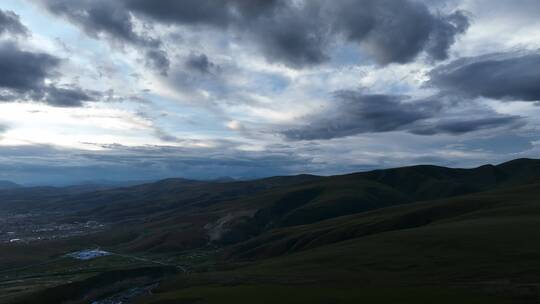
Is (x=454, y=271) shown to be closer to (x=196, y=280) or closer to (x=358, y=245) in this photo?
(x=358, y=245)

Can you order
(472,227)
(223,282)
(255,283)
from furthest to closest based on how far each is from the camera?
(472,227), (223,282), (255,283)

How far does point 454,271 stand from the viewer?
12244 cm

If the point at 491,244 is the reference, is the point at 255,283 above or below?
below

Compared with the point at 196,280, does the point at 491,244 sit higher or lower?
higher

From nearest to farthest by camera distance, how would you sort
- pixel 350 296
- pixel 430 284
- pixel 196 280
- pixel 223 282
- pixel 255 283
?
1. pixel 350 296
2. pixel 430 284
3. pixel 255 283
4. pixel 223 282
5. pixel 196 280

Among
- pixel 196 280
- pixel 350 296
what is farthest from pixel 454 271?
pixel 196 280

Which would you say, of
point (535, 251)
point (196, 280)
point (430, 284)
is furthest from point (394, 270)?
point (196, 280)

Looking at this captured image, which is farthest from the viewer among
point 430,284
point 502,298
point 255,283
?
point 255,283

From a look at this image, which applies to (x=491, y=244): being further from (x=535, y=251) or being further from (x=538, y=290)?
(x=538, y=290)

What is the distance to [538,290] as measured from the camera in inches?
3248

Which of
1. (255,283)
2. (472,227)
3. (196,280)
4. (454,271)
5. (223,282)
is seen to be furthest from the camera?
(472,227)

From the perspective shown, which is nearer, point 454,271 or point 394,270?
point 454,271

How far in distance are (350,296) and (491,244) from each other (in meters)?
69.5

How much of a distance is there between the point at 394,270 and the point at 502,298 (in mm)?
52659
